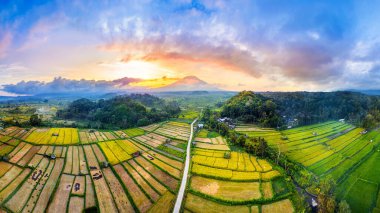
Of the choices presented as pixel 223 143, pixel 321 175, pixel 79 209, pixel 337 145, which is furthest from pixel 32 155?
pixel 337 145

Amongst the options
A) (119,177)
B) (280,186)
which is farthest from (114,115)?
(280,186)

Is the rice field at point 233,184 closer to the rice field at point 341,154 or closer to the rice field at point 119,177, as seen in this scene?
the rice field at point 119,177

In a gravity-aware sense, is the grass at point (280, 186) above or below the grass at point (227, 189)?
above

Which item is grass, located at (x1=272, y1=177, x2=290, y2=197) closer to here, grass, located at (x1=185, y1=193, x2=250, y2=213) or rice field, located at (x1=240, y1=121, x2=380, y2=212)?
grass, located at (x1=185, y1=193, x2=250, y2=213)

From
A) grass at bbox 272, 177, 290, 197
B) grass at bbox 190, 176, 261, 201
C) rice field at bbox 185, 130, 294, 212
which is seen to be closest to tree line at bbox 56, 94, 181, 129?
rice field at bbox 185, 130, 294, 212

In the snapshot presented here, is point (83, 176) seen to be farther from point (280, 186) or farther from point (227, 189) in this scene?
point (280, 186)

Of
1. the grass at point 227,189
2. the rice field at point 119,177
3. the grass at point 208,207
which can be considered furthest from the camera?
→ the grass at point 227,189

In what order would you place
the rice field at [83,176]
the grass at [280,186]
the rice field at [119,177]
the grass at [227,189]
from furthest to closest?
the grass at [280,186], the grass at [227,189], the rice field at [119,177], the rice field at [83,176]

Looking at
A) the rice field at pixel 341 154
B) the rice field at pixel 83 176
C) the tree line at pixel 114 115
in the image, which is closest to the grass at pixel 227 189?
the rice field at pixel 83 176

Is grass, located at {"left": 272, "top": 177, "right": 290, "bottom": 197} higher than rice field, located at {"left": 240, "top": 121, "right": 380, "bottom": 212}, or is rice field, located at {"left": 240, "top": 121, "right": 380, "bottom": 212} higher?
rice field, located at {"left": 240, "top": 121, "right": 380, "bottom": 212}

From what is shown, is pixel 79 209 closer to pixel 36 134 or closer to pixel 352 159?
pixel 36 134

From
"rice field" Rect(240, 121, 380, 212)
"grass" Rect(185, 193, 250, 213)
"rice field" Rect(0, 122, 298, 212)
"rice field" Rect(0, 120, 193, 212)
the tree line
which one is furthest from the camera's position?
the tree line
